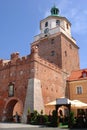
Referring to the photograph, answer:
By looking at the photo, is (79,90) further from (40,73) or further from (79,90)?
(40,73)

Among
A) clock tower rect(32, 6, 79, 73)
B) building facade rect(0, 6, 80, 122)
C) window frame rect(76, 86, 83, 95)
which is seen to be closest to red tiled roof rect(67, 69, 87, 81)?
building facade rect(0, 6, 80, 122)

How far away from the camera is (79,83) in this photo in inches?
1348

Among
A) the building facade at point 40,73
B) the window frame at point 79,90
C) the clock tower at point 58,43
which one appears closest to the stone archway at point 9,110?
the building facade at point 40,73

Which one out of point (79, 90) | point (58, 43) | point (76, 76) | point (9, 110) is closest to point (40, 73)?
point (9, 110)

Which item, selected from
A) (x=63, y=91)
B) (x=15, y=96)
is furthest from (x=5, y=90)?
(x=63, y=91)

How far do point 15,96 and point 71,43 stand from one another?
56.5 ft

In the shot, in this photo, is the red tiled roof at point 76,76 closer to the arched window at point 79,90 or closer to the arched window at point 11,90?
the arched window at point 79,90

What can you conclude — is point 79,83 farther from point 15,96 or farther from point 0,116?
point 0,116

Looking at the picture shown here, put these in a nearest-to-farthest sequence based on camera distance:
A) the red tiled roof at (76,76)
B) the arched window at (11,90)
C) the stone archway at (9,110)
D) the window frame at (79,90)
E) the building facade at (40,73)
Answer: the building facade at (40,73)
the stone archway at (9,110)
the arched window at (11,90)
the window frame at (79,90)
the red tiled roof at (76,76)

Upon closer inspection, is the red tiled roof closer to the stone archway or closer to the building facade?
the building facade

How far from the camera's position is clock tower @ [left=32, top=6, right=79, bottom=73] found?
124 ft

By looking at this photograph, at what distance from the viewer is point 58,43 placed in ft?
125

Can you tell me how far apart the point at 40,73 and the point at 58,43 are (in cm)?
1034

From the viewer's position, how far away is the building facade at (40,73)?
28391 millimetres
